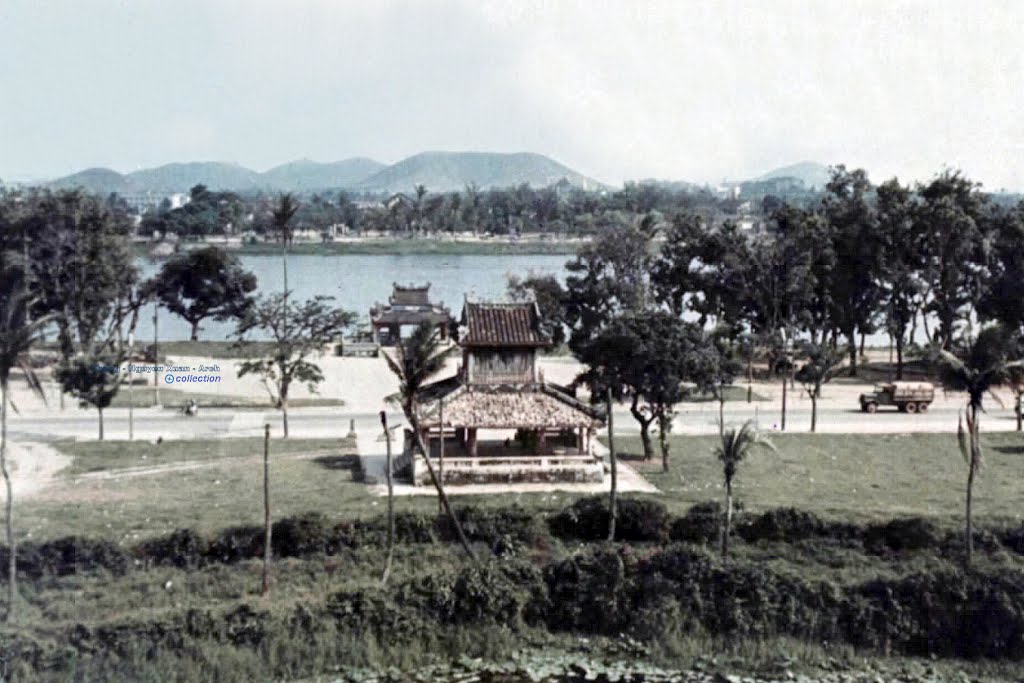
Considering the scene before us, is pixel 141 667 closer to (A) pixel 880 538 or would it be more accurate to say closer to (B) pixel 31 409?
(A) pixel 880 538

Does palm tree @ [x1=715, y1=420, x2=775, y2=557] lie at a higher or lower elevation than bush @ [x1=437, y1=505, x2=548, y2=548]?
higher

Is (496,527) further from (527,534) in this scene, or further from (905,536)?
(905,536)

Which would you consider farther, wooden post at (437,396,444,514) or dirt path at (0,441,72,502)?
dirt path at (0,441,72,502)

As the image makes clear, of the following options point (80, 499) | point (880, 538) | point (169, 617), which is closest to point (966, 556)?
point (880, 538)

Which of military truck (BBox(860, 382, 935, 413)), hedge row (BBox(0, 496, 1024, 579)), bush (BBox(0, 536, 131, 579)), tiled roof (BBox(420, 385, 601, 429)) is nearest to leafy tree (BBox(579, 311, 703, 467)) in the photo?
tiled roof (BBox(420, 385, 601, 429))

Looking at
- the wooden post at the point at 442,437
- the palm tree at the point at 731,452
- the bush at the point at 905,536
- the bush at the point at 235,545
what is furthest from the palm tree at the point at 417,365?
the bush at the point at 905,536

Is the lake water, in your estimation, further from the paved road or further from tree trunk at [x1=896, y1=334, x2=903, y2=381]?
tree trunk at [x1=896, y1=334, x2=903, y2=381]

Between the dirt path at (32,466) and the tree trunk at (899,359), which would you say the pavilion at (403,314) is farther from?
the dirt path at (32,466)
